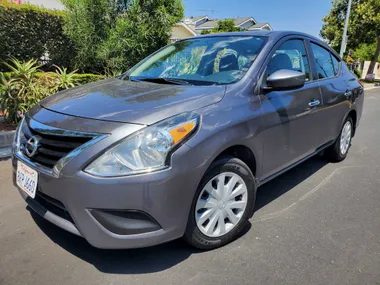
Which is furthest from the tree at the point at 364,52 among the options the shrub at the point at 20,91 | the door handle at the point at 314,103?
the shrub at the point at 20,91

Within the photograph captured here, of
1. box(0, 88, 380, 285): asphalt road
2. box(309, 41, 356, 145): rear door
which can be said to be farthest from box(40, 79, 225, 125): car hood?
box(309, 41, 356, 145): rear door

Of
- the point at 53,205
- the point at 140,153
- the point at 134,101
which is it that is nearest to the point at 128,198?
the point at 140,153

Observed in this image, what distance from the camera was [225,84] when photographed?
263cm

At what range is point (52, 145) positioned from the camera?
2141mm

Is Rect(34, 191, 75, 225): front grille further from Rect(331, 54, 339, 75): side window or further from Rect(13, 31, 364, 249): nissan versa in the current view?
Rect(331, 54, 339, 75): side window

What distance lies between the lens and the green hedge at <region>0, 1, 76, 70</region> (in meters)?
9.20

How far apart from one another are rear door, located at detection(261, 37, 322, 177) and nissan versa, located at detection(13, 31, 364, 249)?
13mm

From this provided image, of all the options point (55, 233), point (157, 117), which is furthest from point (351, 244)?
point (55, 233)

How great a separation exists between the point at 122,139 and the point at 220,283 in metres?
1.12

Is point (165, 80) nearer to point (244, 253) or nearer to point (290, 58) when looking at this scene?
point (290, 58)

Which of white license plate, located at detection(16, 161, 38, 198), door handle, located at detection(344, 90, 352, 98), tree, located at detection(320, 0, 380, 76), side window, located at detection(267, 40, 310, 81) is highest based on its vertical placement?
tree, located at detection(320, 0, 380, 76)

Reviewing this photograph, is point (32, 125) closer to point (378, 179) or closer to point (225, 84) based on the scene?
point (225, 84)

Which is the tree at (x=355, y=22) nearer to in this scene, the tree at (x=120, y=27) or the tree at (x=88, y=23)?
the tree at (x=120, y=27)

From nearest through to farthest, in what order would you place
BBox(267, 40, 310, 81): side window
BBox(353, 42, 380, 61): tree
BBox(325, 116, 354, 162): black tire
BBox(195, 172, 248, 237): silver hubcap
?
1. BBox(195, 172, 248, 237): silver hubcap
2. BBox(267, 40, 310, 81): side window
3. BBox(325, 116, 354, 162): black tire
4. BBox(353, 42, 380, 61): tree
